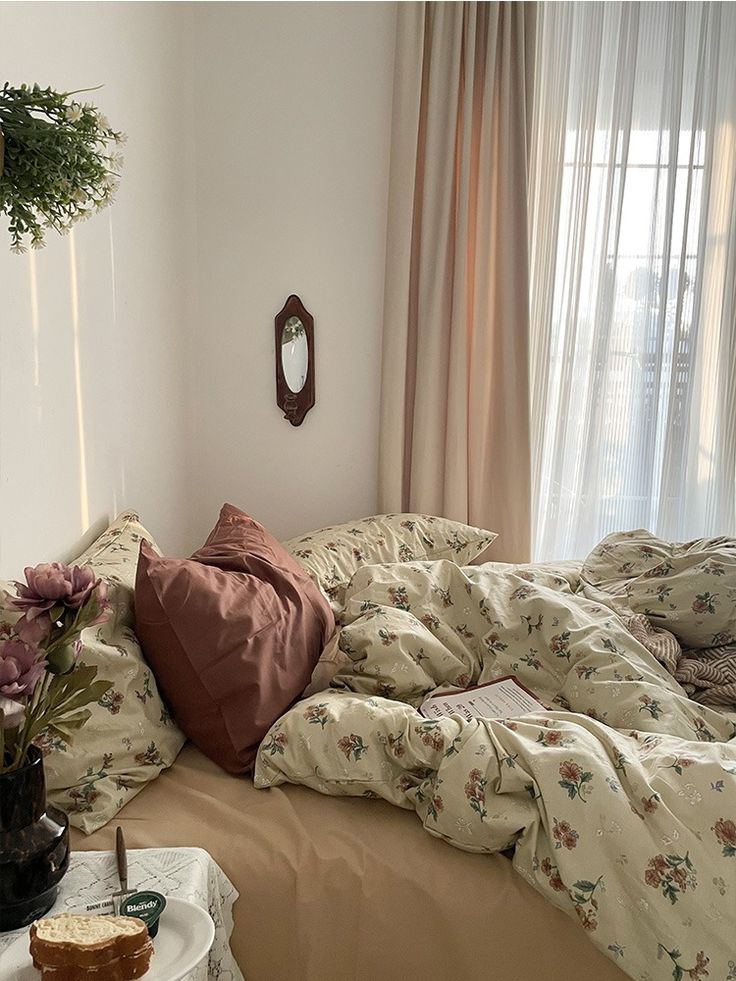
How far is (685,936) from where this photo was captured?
125 centimetres

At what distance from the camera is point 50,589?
1030 millimetres

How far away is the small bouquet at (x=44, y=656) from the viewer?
101cm

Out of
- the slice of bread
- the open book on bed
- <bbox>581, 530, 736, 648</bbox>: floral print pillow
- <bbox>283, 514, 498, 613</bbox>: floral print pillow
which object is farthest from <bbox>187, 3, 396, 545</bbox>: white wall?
the slice of bread

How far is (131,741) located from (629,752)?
2.57 ft

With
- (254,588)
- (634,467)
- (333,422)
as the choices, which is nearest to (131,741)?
(254,588)

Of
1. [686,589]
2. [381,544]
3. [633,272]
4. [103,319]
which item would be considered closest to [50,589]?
[103,319]

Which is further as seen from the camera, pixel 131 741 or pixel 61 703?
pixel 131 741

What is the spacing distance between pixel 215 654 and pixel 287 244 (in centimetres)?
196

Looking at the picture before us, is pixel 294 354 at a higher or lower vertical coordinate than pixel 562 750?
higher

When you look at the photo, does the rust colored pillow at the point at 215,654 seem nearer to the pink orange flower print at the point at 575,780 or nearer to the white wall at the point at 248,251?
the pink orange flower print at the point at 575,780

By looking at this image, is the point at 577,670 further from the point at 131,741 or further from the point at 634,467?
the point at 634,467

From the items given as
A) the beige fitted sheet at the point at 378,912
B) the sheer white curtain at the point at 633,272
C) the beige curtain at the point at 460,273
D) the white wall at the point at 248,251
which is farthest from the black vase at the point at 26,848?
the sheer white curtain at the point at 633,272

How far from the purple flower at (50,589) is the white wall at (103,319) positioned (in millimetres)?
538

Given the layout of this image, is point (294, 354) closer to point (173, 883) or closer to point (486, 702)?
point (486, 702)
